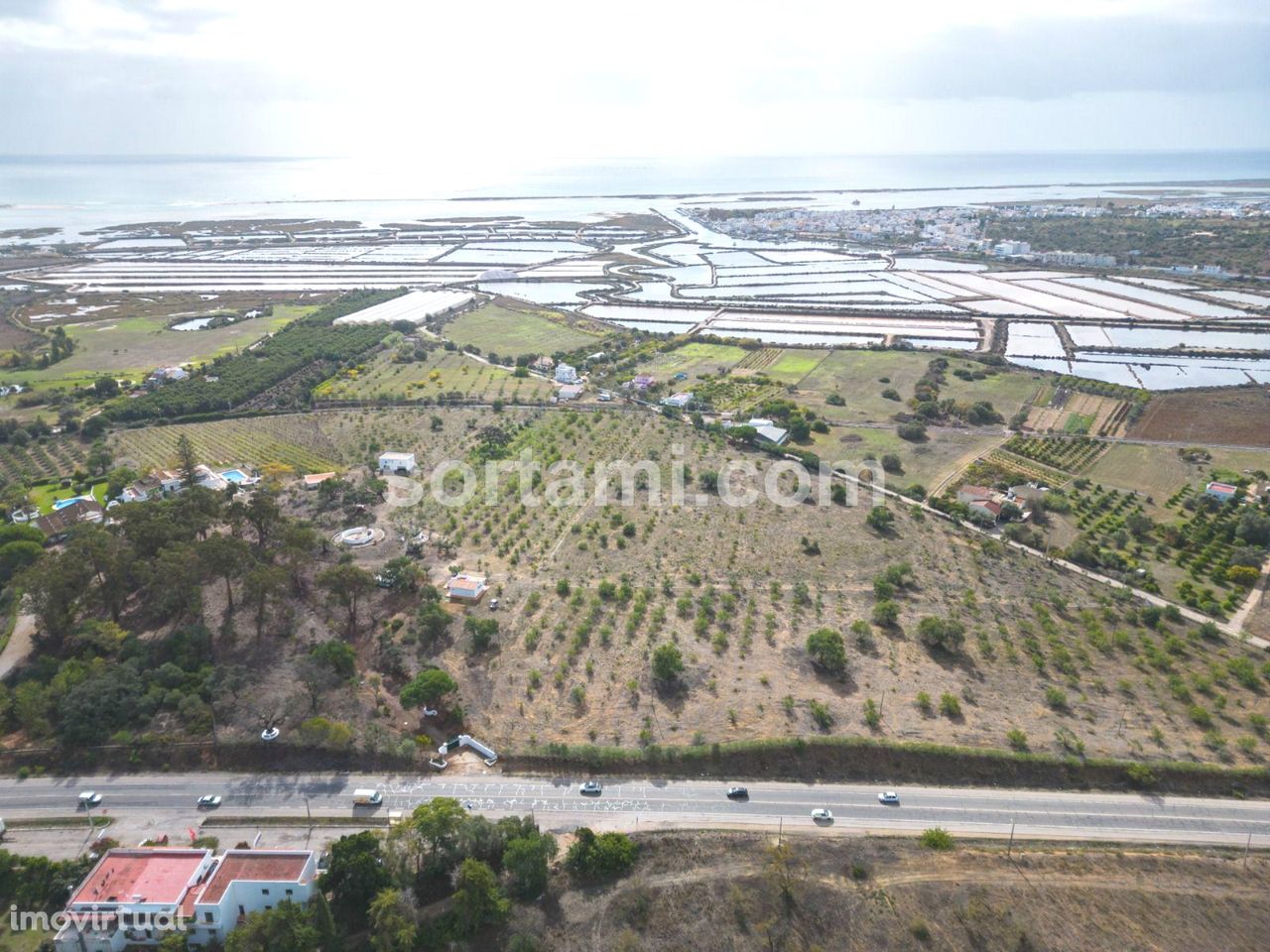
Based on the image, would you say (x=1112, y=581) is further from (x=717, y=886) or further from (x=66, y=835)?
(x=66, y=835)

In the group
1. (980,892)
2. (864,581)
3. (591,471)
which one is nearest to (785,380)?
(591,471)

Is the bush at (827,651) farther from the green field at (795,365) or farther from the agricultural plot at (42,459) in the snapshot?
the agricultural plot at (42,459)

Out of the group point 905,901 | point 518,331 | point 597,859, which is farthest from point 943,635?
point 518,331

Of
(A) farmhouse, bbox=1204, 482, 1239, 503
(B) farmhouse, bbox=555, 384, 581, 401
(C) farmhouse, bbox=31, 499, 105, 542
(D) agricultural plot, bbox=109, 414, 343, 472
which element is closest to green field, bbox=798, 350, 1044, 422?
(A) farmhouse, bbox=1204, 482, 1239, 503

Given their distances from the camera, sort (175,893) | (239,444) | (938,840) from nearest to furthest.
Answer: (175,893), (938,840), (239,444)

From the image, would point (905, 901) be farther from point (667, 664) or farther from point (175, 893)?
point (175, 893)

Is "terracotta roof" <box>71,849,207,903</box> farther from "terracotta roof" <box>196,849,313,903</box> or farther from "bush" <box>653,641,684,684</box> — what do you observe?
"bush" <box>653,641,684,684</box>

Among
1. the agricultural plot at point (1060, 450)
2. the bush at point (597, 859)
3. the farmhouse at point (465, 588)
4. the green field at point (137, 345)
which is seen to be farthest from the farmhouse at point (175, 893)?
the green field at point (137, 345)
